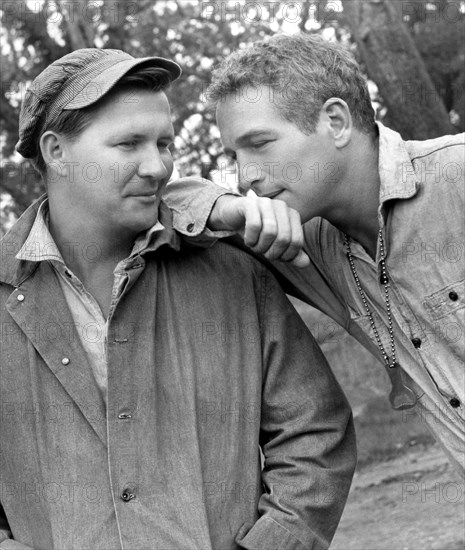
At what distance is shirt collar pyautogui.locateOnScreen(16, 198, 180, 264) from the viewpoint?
303 centimetres

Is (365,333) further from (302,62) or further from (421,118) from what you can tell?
(421,118)

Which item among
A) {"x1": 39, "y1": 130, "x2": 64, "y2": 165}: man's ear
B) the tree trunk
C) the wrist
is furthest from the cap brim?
the tree trunk

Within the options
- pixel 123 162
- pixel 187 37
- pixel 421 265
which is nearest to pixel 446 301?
pixel 421 265

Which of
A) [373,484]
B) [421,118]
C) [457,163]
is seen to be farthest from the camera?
[373,484]

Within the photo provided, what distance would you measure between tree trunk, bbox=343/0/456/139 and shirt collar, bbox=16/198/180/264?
279 cm

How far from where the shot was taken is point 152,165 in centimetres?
301

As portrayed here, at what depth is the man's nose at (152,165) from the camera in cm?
300

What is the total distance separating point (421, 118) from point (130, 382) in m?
3.18

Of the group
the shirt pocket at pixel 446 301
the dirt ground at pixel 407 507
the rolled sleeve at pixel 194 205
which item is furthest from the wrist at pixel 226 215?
the dirt ground at pixel 407 507

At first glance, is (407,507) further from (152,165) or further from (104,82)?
(104,82)

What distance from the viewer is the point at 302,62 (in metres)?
3.38

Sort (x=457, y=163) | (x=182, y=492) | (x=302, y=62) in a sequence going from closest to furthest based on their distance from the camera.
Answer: (x=182, y=492), (x=457, y=163), (x=302, y=62)

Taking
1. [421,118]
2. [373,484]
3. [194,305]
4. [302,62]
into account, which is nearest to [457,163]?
[302,62]

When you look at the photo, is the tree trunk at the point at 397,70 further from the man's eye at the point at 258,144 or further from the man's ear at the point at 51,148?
the man's ear at the point at 51,148
